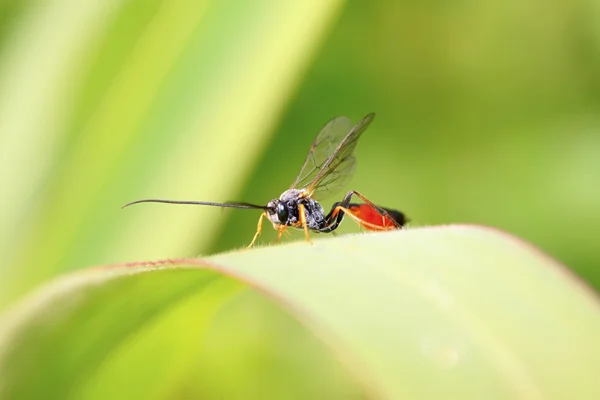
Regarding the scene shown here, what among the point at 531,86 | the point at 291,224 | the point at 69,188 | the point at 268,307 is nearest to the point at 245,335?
the point at 268,307

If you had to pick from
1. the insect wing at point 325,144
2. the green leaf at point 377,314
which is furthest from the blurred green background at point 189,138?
the green leaf at point 377,314

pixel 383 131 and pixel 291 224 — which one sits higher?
pixel 383 131

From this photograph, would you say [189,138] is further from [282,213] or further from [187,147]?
[282,213]

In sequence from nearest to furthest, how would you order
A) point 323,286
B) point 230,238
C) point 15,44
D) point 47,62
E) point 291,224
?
1. point 323,286
2. point 291,224
3. point 47,62
4. point 15,44
5. point 230,238

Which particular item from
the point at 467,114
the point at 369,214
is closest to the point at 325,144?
the point at 369,214

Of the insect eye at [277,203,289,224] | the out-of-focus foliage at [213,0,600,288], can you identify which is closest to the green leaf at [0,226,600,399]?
the insect eye at [277,203,289,224]

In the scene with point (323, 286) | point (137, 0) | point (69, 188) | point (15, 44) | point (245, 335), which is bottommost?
point (245, 335)

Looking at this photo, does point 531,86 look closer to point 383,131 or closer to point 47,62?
point 383,131

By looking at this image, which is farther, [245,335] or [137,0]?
[245,335]
